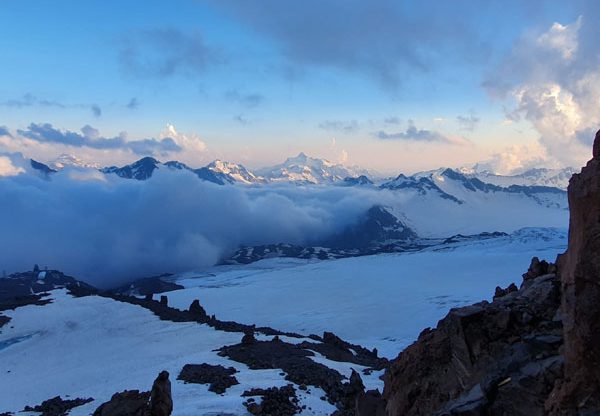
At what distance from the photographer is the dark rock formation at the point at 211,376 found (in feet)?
121

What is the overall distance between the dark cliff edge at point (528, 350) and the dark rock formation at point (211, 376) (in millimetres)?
19110

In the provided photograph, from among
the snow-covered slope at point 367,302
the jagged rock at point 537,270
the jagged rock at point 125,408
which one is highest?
the jagged rock at point 537,270

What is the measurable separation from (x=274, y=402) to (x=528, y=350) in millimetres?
20962

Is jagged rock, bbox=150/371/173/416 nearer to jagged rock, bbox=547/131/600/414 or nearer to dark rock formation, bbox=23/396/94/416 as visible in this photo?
dark rock formation, bbox=23/396/94/416

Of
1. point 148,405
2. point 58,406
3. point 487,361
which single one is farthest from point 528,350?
point 58,406

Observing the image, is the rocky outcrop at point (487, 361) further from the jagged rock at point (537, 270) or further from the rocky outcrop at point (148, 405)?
the rocky outcrop at point (148, 405)

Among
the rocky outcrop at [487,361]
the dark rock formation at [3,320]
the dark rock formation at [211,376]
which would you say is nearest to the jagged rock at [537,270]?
the rocky outcrop at [487,361]

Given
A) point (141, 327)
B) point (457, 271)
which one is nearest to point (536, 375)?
point (141, 327)

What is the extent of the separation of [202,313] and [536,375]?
255 feet

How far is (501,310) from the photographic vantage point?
16.5m

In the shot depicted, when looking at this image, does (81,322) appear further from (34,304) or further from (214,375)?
(214,375)

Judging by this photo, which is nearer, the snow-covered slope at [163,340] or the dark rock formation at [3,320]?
the snow-covered slope at [163,340]

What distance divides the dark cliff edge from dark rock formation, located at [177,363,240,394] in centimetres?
1911

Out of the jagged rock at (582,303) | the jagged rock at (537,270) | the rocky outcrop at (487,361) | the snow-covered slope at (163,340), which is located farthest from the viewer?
the snow-covered slope at (163,340)
